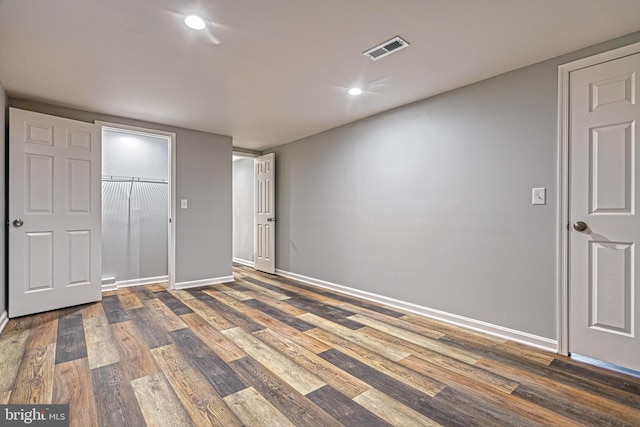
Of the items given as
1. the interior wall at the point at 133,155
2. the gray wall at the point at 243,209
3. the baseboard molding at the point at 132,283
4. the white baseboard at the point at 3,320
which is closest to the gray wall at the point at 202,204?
the interior wall at the point at 133,155

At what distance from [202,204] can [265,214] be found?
121 centimetres

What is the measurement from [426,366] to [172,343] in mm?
1876

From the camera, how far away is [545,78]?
230cm

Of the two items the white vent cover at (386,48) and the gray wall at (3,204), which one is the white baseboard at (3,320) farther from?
the white vent cover at (386,48)

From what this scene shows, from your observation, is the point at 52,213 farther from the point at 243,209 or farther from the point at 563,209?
the point at 563,209

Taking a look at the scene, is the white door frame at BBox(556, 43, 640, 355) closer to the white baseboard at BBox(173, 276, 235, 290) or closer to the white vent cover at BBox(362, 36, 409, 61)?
the white vent cover at BBox(362, 36, 409, 61)

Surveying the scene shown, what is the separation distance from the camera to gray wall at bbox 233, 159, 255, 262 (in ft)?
20.1

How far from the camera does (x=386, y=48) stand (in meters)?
2.15

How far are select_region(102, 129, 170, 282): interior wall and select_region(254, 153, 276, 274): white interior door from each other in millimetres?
1481

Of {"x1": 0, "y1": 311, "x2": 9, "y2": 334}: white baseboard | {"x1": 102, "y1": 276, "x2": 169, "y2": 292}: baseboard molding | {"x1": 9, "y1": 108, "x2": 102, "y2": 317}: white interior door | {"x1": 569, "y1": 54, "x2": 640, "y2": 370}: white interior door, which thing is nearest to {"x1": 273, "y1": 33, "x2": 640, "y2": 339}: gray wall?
{"x1": 569, "y1": 54, "x2": 640, "y2": 370}: white interior door

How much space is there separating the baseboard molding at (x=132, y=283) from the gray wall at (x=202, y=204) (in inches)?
27.9

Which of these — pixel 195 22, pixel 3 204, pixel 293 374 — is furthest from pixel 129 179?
pixel 293 374

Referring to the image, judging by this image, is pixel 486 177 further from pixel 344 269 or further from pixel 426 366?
pixel 344 269

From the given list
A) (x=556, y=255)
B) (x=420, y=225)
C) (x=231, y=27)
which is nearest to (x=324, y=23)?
(x=231, y=27)
